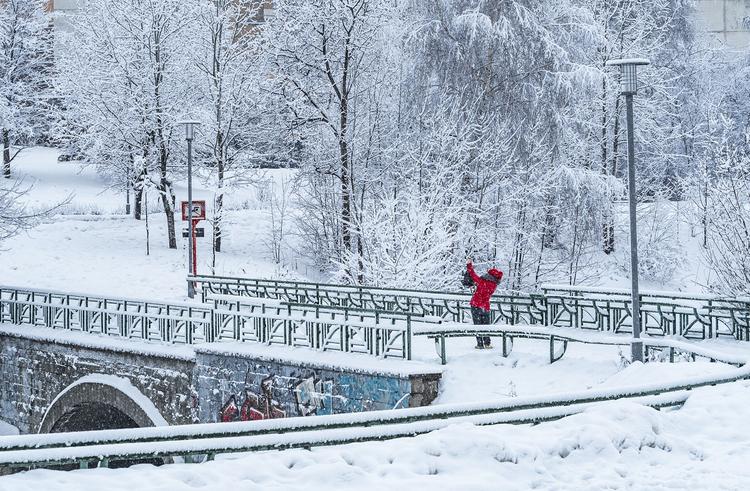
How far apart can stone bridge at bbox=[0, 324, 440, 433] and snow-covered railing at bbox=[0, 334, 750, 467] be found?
5.43 meters

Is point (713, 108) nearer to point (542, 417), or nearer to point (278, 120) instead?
point (278, 120)

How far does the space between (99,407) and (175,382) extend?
4358 mm

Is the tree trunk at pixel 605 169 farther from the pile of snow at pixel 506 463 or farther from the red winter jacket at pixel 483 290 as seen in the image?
the pile of snow at pixel 506 463

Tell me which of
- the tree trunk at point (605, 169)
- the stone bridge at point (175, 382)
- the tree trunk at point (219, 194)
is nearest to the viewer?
the stone bridge at point (175, 382)

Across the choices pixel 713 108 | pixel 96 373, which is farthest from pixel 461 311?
pixel 713 108

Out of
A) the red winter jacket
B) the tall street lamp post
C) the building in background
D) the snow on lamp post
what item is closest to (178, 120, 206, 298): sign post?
the tall street lamp post

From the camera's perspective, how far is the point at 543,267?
34938mm

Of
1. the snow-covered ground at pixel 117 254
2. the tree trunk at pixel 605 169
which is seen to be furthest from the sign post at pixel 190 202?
the tree trunk at pixel 605 169

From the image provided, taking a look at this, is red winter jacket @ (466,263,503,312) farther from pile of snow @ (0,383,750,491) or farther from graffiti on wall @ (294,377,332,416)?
pile of snow @ (0,383,750,491)

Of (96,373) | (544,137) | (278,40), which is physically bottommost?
(96,373)

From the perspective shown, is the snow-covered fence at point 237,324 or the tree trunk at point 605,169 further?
the tree trunk at point 605,169

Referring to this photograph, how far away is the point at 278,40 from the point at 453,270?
10.8 m

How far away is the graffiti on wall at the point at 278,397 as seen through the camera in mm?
17594

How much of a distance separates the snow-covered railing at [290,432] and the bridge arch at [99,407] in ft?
39.1
